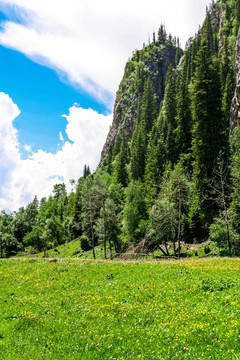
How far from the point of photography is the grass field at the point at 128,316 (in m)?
7.78

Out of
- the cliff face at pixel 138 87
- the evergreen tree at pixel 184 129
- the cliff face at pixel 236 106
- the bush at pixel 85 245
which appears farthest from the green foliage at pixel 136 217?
the cliff face at pixel 138 87

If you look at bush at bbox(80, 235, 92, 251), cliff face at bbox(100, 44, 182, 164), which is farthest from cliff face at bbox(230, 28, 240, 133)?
cliff face at bbox(100, 44, 182, 164)

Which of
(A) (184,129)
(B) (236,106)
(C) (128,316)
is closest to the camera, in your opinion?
(C) (128,316)

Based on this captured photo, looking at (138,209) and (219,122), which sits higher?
(219,122)

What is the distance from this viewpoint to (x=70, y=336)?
9406 mm

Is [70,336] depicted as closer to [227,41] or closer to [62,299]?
[62,299]

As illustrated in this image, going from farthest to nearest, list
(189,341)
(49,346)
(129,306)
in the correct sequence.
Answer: (129,306), (49,346), (189,341)

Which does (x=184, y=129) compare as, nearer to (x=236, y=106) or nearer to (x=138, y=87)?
(x=236, y=106)

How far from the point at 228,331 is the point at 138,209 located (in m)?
44.1

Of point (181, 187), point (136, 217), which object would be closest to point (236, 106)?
point (181, 187)

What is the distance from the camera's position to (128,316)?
1030 cm

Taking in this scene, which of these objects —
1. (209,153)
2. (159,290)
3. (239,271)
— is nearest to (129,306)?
(159,290)

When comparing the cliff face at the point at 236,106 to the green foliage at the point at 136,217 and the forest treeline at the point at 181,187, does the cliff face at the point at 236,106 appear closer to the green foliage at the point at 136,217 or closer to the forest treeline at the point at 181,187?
the forest treeline at the point at 181,187

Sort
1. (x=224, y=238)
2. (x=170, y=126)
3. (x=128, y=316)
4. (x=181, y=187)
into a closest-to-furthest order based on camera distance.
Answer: (x=128, y=316)
(x=224, y=238)
(x=181, y=187)
(x=170, y=126)
